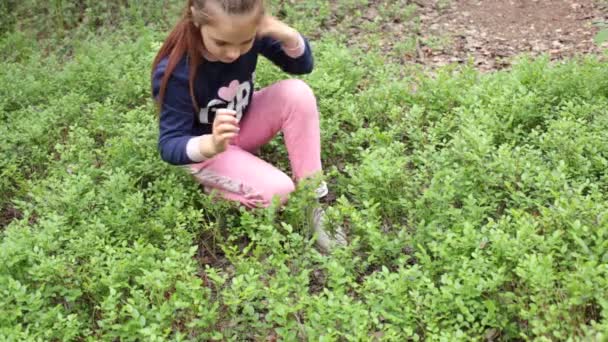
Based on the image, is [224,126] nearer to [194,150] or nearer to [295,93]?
[194,150]

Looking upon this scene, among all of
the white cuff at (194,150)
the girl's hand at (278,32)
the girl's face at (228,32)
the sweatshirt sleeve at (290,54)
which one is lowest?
the white cuff at (194,150)

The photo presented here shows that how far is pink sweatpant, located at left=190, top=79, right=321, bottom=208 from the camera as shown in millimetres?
3602

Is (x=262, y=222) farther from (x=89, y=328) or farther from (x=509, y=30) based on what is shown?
(x=509, y=30)

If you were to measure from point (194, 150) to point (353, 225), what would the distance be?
976 millimetres

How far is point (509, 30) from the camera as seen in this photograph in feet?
20.9

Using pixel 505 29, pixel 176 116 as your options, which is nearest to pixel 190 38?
pixel 176 116

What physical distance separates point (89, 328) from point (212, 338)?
2.14 ft

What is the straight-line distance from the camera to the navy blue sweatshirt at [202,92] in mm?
3463

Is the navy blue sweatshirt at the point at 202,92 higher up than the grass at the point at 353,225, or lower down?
higher up

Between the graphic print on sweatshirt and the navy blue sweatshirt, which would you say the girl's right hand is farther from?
the graphic print on sweatshirt

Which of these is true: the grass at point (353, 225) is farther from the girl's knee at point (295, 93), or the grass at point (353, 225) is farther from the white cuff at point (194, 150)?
the girl's knee at point (295, 93)

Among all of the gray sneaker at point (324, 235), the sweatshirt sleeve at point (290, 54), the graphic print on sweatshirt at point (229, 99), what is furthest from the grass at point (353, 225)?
the sweatshirt sleeve at point (290, 54)

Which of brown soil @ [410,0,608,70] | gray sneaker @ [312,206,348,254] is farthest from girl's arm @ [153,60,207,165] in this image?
brown soil @ [410,0,608,70]

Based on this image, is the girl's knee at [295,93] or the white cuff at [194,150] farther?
the girl's knee at [295,93]
